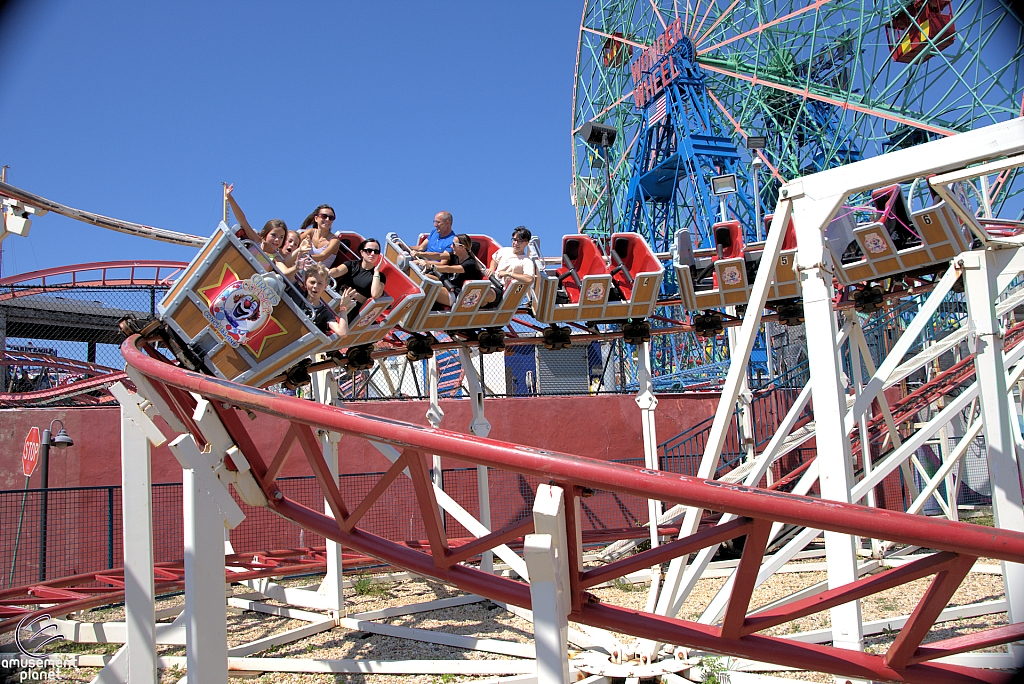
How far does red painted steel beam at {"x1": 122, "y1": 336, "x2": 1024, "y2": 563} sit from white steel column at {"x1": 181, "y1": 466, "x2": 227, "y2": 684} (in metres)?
0.76

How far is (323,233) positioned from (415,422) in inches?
233

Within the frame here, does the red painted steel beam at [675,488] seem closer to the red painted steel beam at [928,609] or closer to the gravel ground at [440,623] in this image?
the red painted steel beam at [928,609]

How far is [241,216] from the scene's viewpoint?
5.46 metres

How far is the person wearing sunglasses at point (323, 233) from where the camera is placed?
6348 mm

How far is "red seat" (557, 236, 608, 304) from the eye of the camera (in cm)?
836

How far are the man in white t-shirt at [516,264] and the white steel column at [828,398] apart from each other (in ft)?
11.3

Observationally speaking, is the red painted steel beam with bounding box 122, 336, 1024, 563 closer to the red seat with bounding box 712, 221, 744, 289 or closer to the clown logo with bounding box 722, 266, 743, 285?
the clown logo with bounding box 722, 266, 743, 285

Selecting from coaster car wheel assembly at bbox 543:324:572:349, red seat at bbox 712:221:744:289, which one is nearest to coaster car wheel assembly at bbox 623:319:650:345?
coaster car wheel assembly at bbox 543:324:572:349

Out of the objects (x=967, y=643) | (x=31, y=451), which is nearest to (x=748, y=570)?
(x=967, y=643)

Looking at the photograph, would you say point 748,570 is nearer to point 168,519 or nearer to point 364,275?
point 364,275

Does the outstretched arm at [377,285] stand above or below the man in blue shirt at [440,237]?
below

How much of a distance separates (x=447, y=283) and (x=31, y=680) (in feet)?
14.7

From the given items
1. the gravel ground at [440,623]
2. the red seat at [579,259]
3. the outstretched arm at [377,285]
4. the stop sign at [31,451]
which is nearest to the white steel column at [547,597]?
the gravel ground at [440,623]

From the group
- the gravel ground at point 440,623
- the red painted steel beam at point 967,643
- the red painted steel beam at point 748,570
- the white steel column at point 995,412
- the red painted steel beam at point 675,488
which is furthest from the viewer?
the gravel ground at point 440,623
